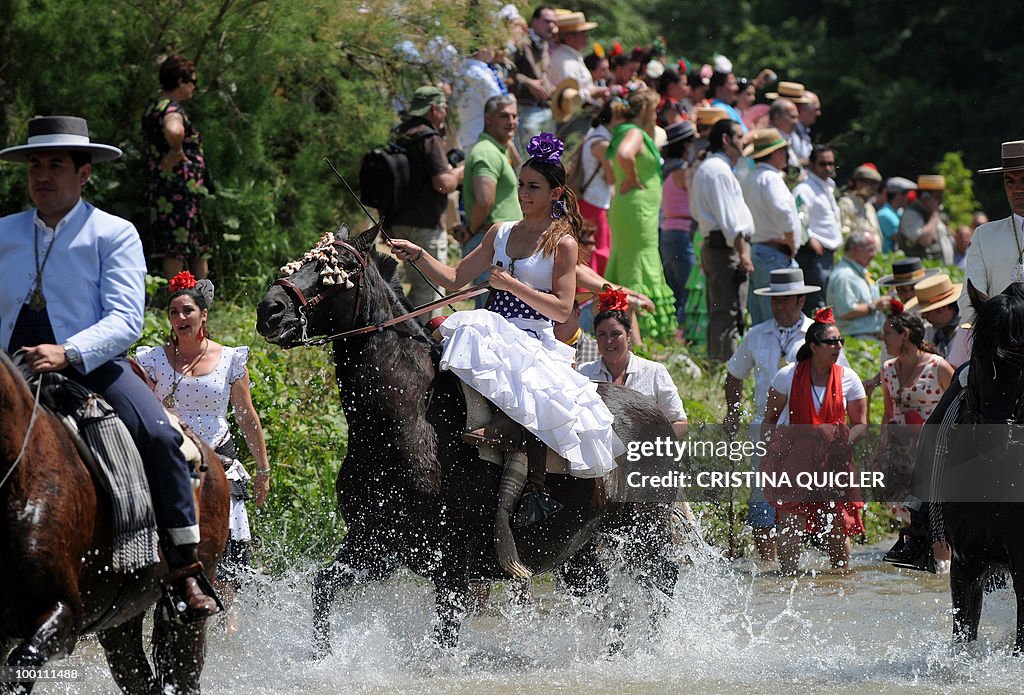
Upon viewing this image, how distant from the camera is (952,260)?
Result: 23562 millimetres

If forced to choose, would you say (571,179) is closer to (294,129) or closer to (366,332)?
(294,129)

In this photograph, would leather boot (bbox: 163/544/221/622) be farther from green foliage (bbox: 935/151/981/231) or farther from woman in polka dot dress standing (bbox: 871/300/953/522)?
green foliage (bbox: 935/151/981/231)

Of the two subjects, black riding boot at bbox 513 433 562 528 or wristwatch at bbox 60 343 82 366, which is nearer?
wristwatch at bbox 60 343 82 366

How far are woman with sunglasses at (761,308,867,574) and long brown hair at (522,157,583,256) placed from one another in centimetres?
331

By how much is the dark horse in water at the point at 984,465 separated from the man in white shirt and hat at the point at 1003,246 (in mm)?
695

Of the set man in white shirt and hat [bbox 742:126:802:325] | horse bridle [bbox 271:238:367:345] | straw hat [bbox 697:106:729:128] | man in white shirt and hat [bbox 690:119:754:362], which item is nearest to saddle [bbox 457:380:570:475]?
horse bridle [bbox 271:238:367:345]

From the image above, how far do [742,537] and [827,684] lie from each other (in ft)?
13.9

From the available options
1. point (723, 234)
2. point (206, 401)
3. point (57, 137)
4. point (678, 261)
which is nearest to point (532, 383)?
point (206, 401)

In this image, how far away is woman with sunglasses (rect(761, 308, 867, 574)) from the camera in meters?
11.7

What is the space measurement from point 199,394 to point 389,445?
173 cm

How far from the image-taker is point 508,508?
28.1 ft

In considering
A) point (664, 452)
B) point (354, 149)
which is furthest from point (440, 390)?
point (354, 149)

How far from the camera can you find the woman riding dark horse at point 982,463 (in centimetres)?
810

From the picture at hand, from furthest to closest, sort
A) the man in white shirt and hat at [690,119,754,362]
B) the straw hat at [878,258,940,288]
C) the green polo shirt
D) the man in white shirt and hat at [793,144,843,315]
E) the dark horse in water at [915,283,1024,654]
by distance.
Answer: the man in white shirt and hat at [793,144,843,315] < the man in white shirt and hat at [690,119,754,362] < the straw hat at [878,258,940,288] < the green polo shirt < the dark horse in water at [915,283,1024,654]
